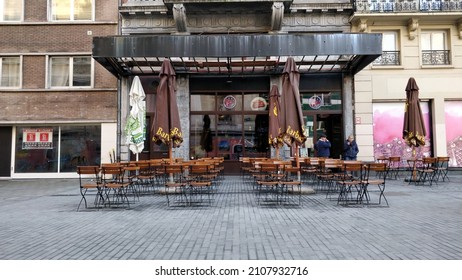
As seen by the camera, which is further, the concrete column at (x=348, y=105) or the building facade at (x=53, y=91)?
the building facade at (x=53, y=91)

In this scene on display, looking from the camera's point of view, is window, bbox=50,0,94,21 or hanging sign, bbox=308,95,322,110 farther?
window, bbox=50,0,94,21

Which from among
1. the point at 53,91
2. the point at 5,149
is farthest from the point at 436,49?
the point at 5,149

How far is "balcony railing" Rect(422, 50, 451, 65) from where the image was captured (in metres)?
18.0

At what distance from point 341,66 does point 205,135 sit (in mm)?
7279

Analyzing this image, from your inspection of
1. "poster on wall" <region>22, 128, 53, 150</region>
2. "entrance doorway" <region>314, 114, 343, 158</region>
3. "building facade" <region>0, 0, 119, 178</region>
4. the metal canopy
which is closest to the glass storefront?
"entrance doorway" <region>314, 114, 343, 158</region>

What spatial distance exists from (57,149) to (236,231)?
14851mm

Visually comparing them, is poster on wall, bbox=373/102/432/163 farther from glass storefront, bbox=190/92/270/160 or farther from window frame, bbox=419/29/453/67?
glass storefront, bbox=190/92/270/160

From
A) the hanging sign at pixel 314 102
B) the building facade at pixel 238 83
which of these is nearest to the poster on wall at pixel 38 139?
the building facade at pixel 238 83

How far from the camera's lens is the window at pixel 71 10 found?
60.6 feet

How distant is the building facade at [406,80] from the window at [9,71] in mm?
16593

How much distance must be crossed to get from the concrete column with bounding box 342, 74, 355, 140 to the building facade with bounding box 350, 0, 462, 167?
0.25 m

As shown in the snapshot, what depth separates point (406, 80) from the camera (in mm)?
17688

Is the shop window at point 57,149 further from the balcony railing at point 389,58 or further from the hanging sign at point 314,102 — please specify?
the balcony railing at point 389,58
